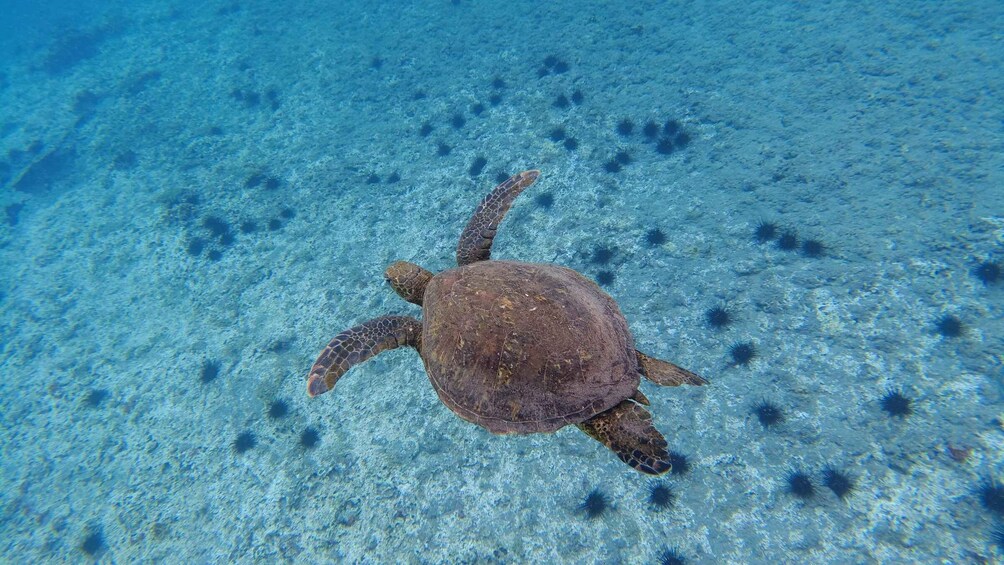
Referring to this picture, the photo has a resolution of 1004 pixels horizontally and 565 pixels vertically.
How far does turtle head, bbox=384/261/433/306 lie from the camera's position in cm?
494

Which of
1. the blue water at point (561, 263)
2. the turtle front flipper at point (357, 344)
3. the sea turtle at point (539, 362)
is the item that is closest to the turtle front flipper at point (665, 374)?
the sea turtle at point (539, 362)

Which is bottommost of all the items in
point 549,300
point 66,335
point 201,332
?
point 66,335

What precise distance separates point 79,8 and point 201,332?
32462 mm

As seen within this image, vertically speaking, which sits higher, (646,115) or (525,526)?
(646,115)

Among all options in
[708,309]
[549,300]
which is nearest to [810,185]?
[708,309]

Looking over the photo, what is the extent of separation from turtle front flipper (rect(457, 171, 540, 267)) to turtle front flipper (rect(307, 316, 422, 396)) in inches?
46.7

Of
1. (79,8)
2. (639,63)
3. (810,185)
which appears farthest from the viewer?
(79,8)

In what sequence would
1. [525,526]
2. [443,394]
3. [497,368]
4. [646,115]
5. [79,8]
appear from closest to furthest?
1. [497,368]
2. [443,394]
3. [525,526]
4. [646,115]
5. [79,8]

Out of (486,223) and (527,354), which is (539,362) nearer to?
(527,354)

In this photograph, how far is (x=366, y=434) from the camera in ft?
21.5

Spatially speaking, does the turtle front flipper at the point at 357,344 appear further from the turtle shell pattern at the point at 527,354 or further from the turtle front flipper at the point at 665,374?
the turtle front flipper at the point at 665,374

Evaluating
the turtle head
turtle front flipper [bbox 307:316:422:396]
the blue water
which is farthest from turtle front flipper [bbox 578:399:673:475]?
the turtle head

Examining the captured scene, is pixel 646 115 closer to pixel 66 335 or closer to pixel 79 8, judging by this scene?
pixel 66 335

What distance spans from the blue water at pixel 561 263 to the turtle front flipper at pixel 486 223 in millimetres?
2168
